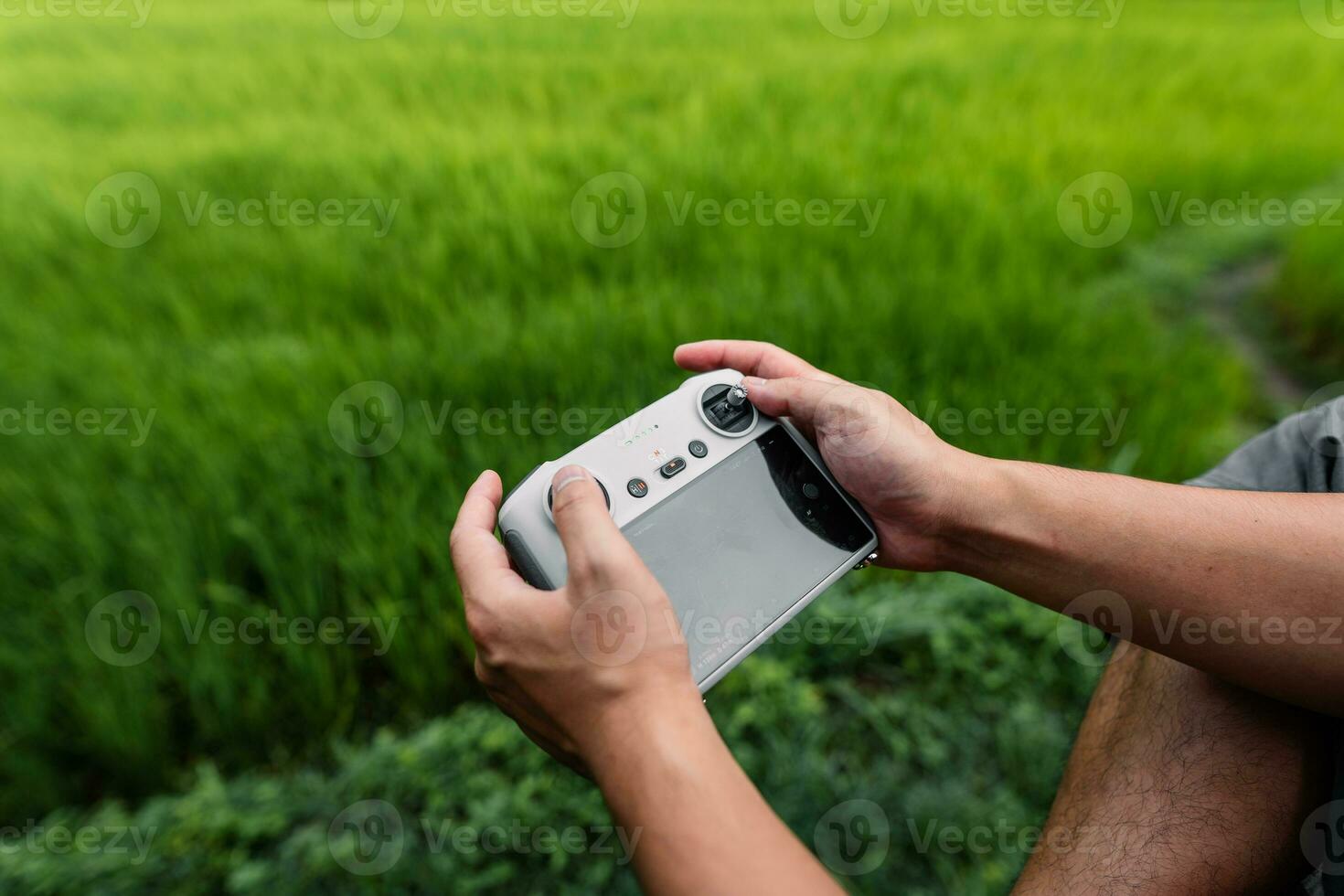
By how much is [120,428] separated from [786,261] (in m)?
1.72

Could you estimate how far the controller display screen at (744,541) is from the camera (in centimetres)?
91

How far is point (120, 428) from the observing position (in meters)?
1.77

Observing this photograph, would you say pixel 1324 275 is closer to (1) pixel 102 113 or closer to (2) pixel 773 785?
(2) pixel 773 785

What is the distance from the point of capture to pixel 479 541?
34.2 inches

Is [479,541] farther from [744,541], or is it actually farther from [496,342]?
[496,342]

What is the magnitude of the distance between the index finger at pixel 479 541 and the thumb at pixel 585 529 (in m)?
0.08

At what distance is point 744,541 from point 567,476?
9.7 inches

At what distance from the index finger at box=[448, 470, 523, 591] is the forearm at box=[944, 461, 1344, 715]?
1.81ft

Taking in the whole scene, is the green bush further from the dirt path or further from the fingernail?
the dirt path

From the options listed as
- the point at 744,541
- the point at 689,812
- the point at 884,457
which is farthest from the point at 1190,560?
the point at 689,812

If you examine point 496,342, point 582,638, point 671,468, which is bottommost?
point 582,638

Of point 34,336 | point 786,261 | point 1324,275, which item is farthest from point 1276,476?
point 34,336

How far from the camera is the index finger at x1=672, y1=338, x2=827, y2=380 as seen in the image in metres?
1.16

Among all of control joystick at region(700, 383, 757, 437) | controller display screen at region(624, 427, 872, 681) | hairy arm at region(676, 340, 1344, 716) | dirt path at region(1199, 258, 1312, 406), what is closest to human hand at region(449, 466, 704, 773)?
controller display screen at region(624, 427, 872, 681)
